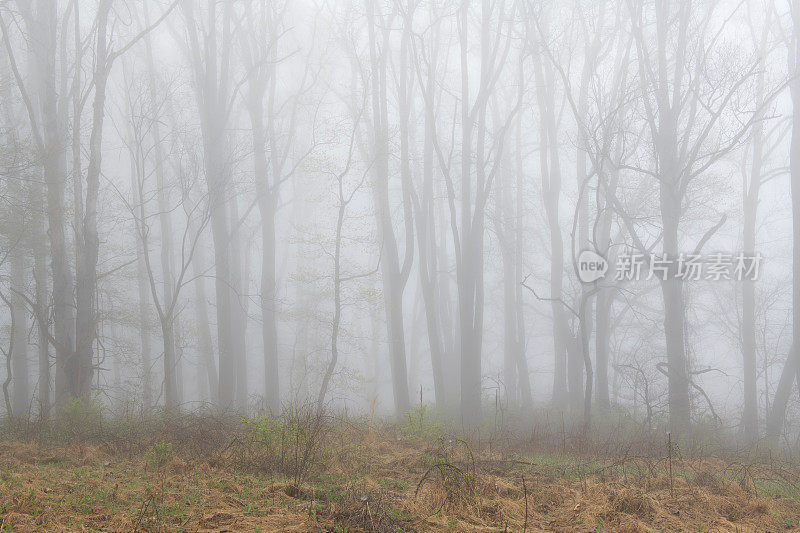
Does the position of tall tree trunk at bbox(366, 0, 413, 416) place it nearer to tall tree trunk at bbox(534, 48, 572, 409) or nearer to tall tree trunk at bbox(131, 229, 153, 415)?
tall tree trunk at bbox(534, 48, 572, 409)

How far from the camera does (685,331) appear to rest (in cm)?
1179

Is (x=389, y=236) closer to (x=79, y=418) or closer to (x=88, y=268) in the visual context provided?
(x=88, y=268)

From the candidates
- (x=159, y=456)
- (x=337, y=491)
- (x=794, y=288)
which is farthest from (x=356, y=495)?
(x=794, y=288)

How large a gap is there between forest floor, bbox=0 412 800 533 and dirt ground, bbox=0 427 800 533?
0.01 meters

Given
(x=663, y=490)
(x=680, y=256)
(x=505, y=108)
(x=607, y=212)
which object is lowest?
(x=663, y=490)

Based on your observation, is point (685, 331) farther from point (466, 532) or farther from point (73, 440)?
point (73, 440)

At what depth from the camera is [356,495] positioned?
153 inches

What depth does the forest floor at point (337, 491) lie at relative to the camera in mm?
3451

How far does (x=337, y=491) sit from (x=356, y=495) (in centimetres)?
29

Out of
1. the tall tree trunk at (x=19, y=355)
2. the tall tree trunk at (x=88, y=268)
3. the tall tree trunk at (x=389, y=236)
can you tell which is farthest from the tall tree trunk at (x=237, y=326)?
the tall tree trunk at (x=19, y=355)

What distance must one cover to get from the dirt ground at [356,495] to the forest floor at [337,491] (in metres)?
0.01

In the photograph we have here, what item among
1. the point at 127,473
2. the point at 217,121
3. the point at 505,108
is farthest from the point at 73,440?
the point at 505,108

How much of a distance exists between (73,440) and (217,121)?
9.23 m

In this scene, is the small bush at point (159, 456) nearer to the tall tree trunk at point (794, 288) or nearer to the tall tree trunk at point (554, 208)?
the tall tree trunk at point (794, 288)
